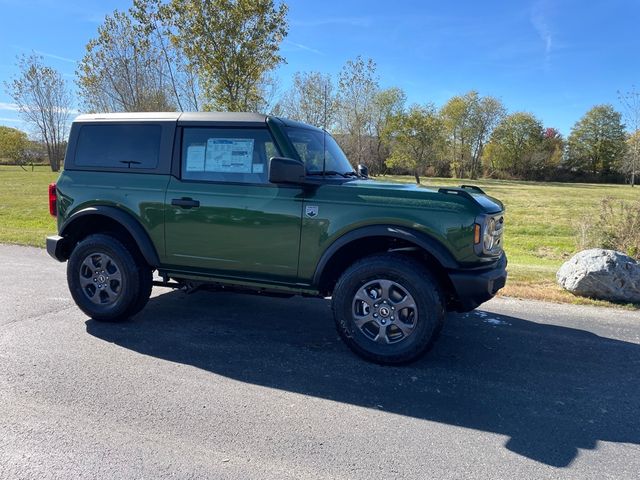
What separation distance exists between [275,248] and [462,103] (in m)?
71.0

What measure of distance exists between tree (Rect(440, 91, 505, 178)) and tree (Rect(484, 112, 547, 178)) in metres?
2.13

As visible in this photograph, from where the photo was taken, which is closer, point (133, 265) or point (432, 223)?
point (432, 223)

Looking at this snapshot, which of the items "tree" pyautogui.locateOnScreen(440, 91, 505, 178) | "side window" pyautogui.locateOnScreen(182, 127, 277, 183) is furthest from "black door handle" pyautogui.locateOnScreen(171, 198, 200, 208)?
"tree" pyautogui.locateOnScreen(440, 91, 505, 178)

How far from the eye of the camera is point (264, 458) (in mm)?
2809

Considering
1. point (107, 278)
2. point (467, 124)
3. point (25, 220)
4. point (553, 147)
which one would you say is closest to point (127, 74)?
point (25, 220)

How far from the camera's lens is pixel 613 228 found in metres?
9.10

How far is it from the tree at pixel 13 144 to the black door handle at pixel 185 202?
83.9m

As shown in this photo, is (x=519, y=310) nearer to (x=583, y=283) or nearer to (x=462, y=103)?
(x=583, y=283)

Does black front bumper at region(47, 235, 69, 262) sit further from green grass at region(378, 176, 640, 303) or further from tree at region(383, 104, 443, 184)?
tree at region(383, 104, 443, 184)

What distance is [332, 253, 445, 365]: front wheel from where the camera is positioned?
13.2ft

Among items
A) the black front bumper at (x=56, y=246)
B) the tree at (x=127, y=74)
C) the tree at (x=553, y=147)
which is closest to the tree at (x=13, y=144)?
the tree at (x=127, y=74)

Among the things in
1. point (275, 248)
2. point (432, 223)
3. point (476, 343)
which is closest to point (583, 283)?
point (476, 343)

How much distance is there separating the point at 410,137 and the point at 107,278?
4506 cm

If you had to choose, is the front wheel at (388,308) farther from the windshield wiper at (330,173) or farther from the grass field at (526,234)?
the grass field at (526,234)
